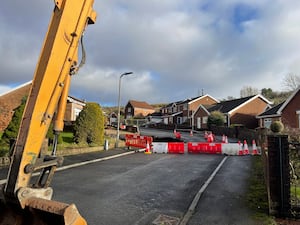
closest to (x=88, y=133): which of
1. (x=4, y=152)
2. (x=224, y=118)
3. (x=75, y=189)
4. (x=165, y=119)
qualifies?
(x=4, y=152)

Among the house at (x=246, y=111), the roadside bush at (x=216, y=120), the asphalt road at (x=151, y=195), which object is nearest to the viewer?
the asphalt road at (x=151, y=195)

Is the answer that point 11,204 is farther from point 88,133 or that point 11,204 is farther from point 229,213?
point 88,133

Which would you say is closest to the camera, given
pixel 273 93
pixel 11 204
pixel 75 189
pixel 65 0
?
pixel 11 204

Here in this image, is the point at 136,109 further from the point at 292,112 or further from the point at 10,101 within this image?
the point at 292,112

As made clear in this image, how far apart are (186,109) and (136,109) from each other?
3193cm

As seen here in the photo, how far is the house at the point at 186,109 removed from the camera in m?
60.3

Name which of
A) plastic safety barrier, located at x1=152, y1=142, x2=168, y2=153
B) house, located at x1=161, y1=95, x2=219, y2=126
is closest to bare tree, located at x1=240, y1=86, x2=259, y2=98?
house, located at x1=161, y1=95, x2=219, y2=126

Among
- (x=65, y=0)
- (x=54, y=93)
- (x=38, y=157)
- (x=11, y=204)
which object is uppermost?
(x=65, y=0)

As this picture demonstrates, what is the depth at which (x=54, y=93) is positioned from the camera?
9.89 feet

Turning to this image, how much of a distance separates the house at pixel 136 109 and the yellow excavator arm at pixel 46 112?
8703 centimetres

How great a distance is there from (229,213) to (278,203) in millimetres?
1026

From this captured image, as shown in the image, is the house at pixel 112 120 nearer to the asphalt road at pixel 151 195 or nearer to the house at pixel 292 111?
the house at pixel 292 111

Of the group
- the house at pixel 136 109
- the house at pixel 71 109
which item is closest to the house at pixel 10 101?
the house at pixel 71 109

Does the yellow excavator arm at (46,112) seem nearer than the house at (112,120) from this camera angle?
Yes
